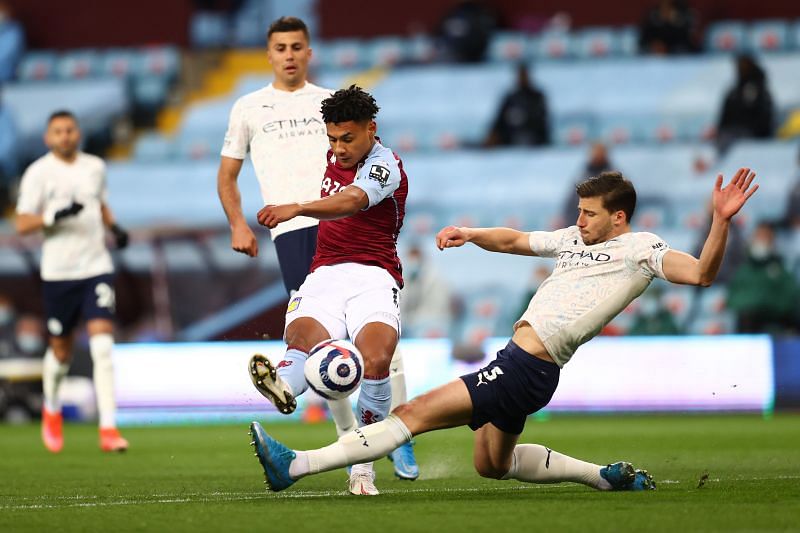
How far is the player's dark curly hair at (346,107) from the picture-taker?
21.5 ft

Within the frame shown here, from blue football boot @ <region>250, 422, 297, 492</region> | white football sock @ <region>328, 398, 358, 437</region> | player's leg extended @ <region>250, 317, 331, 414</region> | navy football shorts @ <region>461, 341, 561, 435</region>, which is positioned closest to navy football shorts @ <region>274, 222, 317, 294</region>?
white football sock @ <region>328, 398, 358, 437</region>

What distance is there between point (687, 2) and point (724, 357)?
7804 millimetres


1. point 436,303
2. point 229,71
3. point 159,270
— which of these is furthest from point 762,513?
point 229,71

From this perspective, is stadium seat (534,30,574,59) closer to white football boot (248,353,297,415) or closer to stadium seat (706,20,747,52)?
stadium seat (706,20,747,52)

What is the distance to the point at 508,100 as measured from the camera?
61.7 ft

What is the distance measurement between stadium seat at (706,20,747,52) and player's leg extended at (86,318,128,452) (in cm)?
1241

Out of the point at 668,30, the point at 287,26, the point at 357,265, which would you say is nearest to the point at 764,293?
the point at 668,30

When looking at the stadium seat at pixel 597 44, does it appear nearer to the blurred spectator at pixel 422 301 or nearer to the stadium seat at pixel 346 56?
the stadium seat at pixel 346 56

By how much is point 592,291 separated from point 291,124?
221 centimetres

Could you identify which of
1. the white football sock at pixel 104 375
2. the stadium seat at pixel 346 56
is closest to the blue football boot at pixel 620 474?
the white football sock at pixel 104 375

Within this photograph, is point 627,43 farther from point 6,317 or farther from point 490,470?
point 490,470

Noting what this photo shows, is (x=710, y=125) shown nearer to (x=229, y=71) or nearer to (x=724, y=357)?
(x=724, y=357)

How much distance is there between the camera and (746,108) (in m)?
18.1

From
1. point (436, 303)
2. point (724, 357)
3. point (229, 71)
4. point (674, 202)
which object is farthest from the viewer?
point (229, 71)
